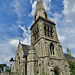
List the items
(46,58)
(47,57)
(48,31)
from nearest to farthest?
(46,58) → (47,57) → (48,31)

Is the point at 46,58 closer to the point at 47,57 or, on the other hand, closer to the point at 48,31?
the point at 47,57

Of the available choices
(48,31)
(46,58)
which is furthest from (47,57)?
(48,31)

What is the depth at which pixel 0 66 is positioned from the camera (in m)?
43.8

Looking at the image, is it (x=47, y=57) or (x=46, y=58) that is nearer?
(x=46, y=58)

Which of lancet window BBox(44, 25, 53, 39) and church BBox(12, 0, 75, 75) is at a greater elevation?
lancet window BBox(44, 25, 53, 39)

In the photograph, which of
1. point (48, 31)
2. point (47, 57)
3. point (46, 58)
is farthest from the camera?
point (48, 31)

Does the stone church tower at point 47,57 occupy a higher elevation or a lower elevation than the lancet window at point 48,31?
lower

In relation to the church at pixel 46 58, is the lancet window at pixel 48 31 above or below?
above

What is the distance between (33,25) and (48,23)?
4.59 metres

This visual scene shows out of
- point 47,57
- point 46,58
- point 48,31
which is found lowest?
point 46,58

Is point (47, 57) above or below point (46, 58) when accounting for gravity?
above

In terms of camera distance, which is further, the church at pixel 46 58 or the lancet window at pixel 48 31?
the lancet window at pixel 48 31

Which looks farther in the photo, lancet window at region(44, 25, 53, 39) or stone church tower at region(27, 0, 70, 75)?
lancet window at region(44, 25, 53, 39)

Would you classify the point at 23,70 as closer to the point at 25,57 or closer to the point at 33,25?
the point at 25,57
